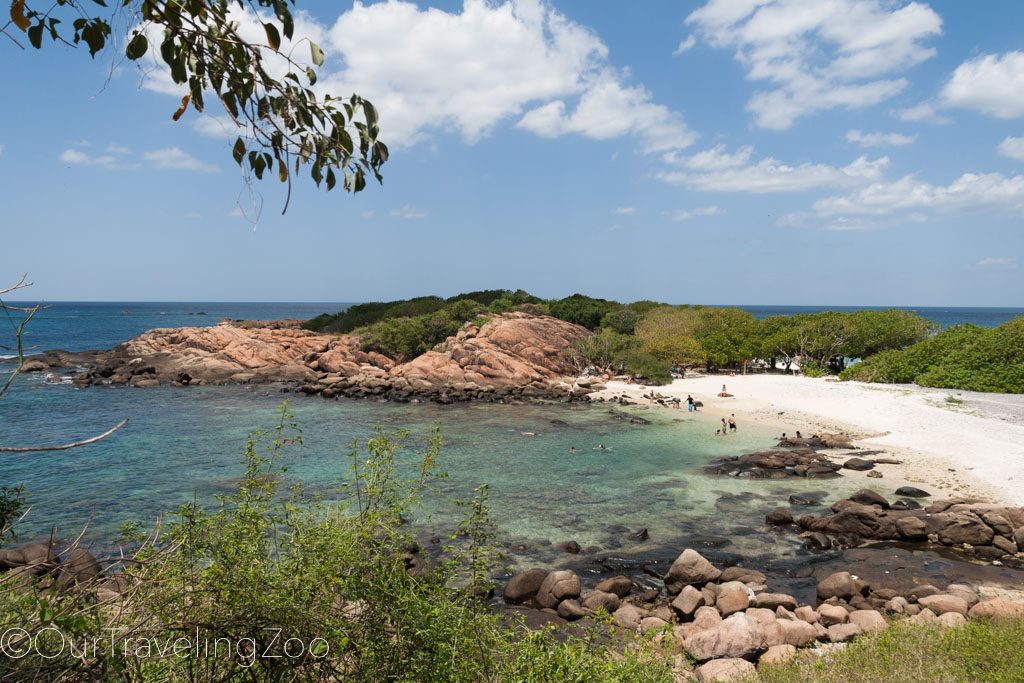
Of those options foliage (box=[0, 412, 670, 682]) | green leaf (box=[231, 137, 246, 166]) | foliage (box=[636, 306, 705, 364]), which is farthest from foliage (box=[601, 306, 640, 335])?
green leaf (box=[231, 137, 246, 166])

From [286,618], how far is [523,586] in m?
9.89

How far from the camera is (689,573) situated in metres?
15.3

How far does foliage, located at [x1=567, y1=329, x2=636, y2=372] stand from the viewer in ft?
187

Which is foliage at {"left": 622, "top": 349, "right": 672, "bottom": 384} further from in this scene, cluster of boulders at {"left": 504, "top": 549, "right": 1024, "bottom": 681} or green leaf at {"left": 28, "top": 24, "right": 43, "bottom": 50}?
green leaf at {"left": 28, "top": 24, "right": 43, "bottom": 50}

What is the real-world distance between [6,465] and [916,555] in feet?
121

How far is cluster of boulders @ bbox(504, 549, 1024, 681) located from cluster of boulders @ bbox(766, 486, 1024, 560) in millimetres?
3655

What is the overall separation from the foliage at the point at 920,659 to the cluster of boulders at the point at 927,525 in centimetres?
820

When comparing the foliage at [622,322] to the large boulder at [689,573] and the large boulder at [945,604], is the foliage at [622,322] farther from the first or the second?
the large boulder at [945,604]

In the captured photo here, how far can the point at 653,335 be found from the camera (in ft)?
192

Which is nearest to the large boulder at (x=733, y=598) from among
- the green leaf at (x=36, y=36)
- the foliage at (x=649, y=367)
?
the green leaf at (x=36, y=36)

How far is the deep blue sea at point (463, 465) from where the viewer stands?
19844mm

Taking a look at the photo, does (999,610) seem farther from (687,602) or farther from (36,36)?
(36,36)

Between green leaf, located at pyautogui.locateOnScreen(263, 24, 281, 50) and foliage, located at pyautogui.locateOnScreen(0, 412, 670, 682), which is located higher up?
green leaf, located at pyautogui.locateOnScreen(263, 24, 281, 50)

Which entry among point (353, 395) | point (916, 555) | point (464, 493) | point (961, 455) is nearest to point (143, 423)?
point (353, 395)
